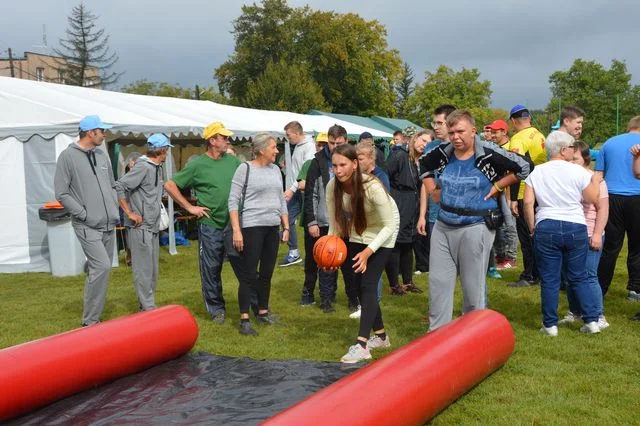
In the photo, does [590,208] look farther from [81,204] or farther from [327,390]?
[81,204]

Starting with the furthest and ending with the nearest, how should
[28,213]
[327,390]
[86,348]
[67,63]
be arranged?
[67,63] → [28,213] → [86,348] → [327,390]

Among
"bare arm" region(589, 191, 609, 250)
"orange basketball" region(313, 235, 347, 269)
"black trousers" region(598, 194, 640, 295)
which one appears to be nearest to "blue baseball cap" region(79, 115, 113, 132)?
"orange basketball" region(313, 235, 347, 269)

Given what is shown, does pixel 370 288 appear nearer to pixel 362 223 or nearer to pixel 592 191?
pixel 362 223

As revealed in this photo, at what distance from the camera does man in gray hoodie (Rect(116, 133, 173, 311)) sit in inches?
277

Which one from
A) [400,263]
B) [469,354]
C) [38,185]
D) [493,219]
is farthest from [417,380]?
[38,185]

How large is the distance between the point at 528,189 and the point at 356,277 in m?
1.79

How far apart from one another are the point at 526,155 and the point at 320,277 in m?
3.12

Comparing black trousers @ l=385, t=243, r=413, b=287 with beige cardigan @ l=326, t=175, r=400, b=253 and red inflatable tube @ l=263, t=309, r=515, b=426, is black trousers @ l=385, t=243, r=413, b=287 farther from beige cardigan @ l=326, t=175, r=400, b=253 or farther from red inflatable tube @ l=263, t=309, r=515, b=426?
red inflatable tube @ l=263, t=309, r=515, b=426

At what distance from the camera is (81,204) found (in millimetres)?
6664

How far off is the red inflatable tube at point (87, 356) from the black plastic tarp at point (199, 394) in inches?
3.9

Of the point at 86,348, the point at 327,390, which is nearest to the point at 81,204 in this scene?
the point at 86,348

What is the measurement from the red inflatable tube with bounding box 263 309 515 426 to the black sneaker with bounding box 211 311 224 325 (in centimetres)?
290

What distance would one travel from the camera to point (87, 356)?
481 centimetres

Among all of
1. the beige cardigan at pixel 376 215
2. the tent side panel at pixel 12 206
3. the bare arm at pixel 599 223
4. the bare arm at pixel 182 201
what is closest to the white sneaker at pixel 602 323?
the bare arm at pixel 599 223
